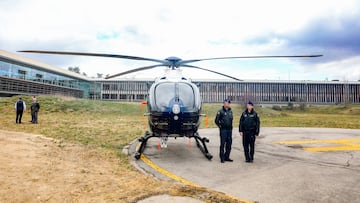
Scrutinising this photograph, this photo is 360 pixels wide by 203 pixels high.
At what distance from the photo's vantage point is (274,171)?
629cm

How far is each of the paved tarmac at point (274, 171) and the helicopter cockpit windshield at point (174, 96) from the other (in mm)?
1544

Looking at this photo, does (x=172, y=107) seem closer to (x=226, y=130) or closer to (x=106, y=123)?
(x=226, y=130)

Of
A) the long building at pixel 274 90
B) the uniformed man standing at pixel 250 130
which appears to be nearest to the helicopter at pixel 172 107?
the uniformed man standing at pixel 250 130

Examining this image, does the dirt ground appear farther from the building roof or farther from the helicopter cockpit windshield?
the building roof

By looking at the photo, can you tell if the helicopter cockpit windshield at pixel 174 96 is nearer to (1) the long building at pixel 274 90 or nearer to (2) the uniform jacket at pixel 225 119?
(2) the uniform jacket at pixel 225 119

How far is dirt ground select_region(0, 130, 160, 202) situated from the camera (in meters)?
4.14

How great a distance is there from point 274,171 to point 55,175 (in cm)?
483

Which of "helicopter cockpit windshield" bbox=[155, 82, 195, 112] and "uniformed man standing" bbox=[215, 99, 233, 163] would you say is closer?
"helicopter cockpit windshield" bbox=[155, 82, 195, 112]

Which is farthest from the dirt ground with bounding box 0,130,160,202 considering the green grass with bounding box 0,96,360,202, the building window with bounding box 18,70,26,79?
the building window with bounding box 18,70,26,79

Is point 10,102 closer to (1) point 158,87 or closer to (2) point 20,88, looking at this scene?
(2) point 20,88

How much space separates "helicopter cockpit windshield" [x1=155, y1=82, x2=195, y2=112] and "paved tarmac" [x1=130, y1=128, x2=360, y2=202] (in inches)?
60.8

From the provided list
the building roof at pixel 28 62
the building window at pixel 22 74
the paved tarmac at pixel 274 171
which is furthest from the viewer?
the building window at pixel 22 74

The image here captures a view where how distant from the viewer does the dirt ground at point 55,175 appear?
13.6ft

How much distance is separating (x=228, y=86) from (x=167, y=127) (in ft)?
221
